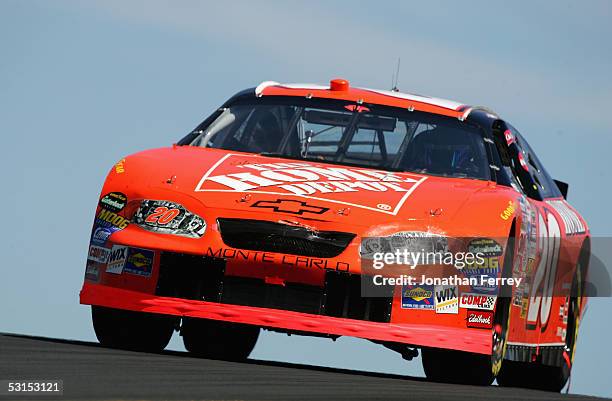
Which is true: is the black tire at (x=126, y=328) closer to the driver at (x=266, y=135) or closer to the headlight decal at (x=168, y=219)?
the headlight decal at (x=168, y=219)

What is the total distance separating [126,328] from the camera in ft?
27.4

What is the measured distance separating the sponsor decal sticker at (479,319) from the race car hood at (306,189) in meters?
0.50

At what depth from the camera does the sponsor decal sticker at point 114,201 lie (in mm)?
8211

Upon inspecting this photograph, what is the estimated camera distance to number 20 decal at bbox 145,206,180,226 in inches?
316

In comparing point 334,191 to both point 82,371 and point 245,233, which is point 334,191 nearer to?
point 245,233

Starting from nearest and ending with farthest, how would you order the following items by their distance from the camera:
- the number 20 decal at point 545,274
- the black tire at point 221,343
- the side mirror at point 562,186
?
the number 20 decal at point 545,274 → the black tire at point 221,343 → the side mirror at point 562,186

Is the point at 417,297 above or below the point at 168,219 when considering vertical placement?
below

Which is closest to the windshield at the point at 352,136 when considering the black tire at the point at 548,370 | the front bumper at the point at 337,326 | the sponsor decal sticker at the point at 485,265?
the sponsor decal sticker at the point at 485,265

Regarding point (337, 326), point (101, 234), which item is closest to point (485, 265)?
point (337, 326)

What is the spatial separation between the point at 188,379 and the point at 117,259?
5.18ft

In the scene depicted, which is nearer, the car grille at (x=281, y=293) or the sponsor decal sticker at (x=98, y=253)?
the car grille at (x=281, y=293)

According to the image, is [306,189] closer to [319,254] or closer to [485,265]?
[319,254]

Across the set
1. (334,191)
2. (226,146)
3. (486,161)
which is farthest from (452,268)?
(226,146)

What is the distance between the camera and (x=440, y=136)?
31.0ft
